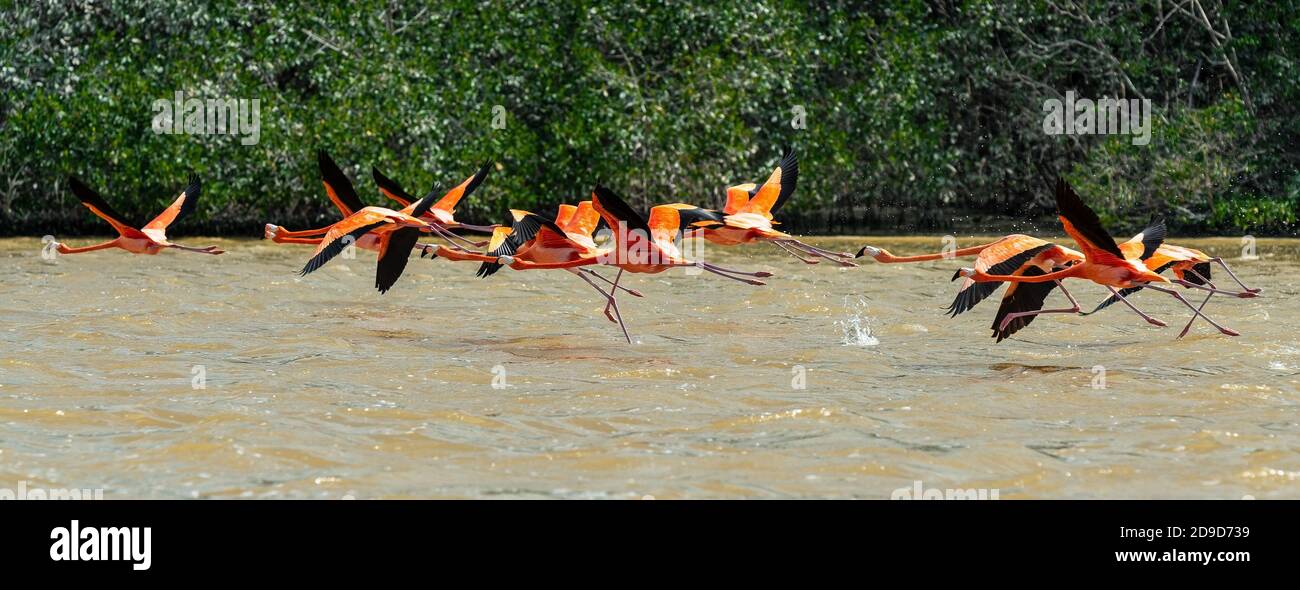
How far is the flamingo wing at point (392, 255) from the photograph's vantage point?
9.88 meters

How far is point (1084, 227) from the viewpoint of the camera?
8.31m

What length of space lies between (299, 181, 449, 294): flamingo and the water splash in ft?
10.3

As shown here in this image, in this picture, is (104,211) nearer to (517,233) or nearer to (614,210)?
(517,233)

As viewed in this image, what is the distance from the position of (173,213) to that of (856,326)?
4872mm

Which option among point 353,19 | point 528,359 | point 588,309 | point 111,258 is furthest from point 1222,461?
point 353,19

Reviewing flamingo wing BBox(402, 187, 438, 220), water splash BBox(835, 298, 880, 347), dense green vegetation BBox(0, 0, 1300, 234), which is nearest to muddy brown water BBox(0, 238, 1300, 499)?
water splash BBox(835, 298, 880, 347)

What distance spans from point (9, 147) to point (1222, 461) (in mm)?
15715

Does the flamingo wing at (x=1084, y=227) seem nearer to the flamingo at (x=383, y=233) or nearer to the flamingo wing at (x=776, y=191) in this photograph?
the flamingo wing at (x=776, y=191)

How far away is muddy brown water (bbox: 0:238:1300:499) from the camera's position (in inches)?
259

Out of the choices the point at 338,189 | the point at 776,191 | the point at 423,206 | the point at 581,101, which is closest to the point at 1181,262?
the point at 776,191

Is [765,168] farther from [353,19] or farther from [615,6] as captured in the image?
[353,19]

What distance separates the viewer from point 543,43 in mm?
19188

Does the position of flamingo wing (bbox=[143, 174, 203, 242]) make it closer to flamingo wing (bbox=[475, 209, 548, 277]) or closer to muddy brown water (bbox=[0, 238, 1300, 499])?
muddy brown water (bbox=[0, 238, 1300, 499])

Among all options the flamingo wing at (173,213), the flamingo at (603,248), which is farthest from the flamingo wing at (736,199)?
the flamingo wing at (173,213)
